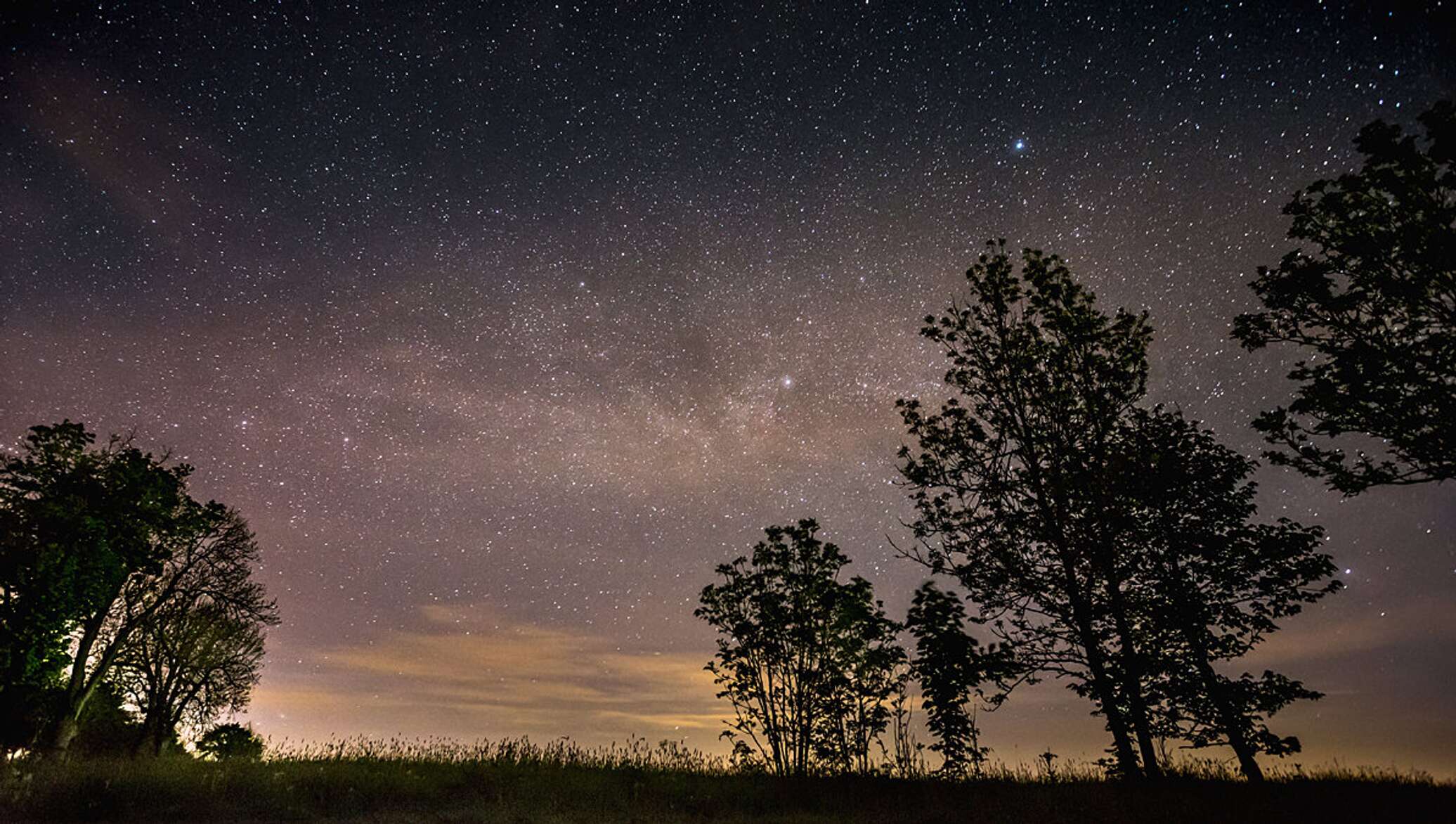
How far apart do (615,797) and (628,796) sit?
1.35ft

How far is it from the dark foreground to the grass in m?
0.04

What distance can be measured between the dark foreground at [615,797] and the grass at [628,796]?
1.5 inches

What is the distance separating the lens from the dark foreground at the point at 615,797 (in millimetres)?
11086

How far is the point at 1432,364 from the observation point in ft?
35.4

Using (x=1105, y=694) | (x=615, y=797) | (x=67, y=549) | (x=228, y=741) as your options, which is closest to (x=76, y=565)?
(x=67, y=549)

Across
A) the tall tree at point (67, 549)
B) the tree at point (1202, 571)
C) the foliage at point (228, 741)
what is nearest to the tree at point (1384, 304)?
the tree at point (1202, 571)

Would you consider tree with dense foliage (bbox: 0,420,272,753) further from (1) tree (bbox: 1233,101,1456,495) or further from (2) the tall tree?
(1) tree (bbox: 1233,101,1456,495)

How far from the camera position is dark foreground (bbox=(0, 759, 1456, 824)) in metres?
11.1

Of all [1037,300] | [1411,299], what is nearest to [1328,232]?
[1411,299]

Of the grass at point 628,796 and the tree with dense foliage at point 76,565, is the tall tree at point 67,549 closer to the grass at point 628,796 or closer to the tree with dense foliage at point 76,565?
the tree with dense foliage at point 76,565

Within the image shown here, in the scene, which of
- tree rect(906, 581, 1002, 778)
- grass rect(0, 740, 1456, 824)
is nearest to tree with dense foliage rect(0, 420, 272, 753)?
grass rect(0, 740, 1456, 824)

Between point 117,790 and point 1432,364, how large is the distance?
956 inches

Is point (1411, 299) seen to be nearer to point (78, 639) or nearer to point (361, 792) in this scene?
point (361, 792)

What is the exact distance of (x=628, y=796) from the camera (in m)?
14.3
